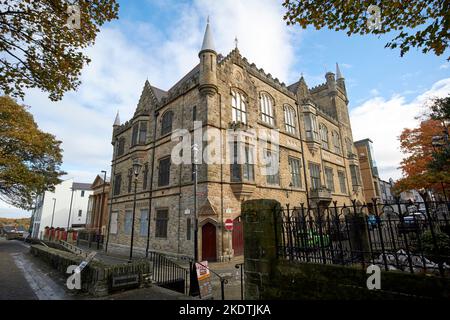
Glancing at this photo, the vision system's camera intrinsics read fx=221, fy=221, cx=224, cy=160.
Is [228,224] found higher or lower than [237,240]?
higher

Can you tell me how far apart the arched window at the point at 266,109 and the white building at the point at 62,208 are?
1944 inches

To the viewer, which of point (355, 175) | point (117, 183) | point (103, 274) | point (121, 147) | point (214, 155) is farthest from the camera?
point (355, 175)

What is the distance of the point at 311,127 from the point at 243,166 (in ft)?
40.9

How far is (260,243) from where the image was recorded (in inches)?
207

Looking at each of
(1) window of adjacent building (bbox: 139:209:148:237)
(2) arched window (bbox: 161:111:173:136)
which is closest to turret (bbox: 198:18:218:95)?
(2) arched window (bbox: 161:111:173:136)

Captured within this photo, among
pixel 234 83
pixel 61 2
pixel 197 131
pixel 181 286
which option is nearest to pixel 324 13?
pixel 61 2

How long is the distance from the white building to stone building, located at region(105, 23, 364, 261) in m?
36.7

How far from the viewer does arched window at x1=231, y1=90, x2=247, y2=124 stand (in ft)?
59.6

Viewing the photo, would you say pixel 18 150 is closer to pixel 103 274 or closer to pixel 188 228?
pixel 188 228

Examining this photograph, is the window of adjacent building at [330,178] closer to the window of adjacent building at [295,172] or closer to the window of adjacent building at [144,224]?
the window of adjacent building at [295,172]

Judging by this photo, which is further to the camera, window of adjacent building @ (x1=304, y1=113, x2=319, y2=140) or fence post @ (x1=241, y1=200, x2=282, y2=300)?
window of adjacent building @ (x1=304, y1=113, x2=319, y2=140)

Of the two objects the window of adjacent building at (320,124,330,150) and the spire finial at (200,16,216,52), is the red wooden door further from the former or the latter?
the window of adjacent building at (320,124,330,150)

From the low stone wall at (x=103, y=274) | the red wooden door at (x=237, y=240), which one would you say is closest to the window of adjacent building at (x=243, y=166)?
the red wooden door at (x=237, y=240)

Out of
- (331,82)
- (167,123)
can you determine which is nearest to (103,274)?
(167,123)
